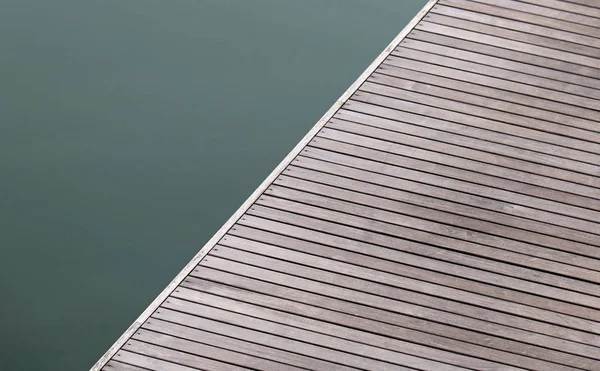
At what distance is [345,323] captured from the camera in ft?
16.8

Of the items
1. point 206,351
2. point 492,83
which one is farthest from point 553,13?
point 206,351

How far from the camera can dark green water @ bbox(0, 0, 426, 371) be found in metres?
6.66

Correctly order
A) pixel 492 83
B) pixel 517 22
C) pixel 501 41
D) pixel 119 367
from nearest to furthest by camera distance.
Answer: pixel 119 367
pixel 492 83
pixel 501 41
pixel 517 22

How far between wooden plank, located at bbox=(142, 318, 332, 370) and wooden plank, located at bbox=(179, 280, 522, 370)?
0.20 metres

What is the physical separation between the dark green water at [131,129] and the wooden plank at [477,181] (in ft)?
4.69

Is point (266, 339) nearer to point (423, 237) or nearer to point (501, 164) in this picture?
point (423, 237)

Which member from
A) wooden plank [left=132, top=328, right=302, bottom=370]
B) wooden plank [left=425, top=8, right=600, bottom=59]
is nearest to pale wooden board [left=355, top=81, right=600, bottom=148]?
wooden plank [left=425, top=8, right=600, bottom=59]

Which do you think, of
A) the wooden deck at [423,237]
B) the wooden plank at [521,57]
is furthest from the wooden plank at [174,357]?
the wooden plank at [521,57]

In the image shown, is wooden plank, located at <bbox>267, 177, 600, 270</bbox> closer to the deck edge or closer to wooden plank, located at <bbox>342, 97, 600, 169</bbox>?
the deck edge

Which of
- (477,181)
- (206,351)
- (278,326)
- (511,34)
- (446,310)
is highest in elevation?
(511,34)

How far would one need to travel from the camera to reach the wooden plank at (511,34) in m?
6.64

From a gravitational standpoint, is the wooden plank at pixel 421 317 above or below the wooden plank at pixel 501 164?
below

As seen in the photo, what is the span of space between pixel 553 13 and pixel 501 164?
1.55 meters

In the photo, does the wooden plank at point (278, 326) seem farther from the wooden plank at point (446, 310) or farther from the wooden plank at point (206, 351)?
the wooden plank at point (446, 310)
